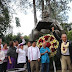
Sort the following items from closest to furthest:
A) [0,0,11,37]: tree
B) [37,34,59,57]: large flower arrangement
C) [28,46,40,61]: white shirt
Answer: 1. [28,46,40,61]: white shirt
2. [37,34,59,57]: large flower arrangement
3. [0,0,11,37]: tree

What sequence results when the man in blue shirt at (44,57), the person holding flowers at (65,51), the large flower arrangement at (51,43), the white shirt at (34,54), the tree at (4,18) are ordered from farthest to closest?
the tree at (4,18)
the large flower arrangement at (51,43)
the white shirt at (34,54)
the man in blue shirt at (44,57)
the person holding flowers at (65,51)

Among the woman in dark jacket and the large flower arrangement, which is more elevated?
the large flower arrangement

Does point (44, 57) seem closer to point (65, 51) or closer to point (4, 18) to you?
point (65, 51)

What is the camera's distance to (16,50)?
20.6 ft

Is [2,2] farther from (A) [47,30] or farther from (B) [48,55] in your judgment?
(B) [48,55]

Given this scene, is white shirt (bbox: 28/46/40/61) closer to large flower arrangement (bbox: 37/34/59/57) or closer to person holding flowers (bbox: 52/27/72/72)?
large flower arrangement (bbox: 37/34/59/57)

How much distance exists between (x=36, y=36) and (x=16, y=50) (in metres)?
2.02

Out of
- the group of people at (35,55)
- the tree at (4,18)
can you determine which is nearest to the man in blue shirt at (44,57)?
the group of people at (35,55)

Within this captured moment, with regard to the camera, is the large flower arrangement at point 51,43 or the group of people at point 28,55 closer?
the group of people at point 28,55

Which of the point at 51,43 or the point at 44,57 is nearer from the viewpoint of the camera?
the point at 44,57

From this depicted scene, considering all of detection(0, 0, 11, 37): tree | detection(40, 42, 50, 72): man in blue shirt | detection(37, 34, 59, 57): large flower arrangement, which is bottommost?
detection(40, 42, 50, 72): man in blue shirt

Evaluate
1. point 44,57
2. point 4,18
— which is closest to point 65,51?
point 44,57

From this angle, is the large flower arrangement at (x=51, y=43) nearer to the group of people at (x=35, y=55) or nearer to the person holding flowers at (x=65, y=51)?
the group of people at (x=35, y=55)

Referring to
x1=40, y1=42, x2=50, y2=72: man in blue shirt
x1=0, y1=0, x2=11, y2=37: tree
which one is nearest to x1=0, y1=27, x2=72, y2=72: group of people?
x1=40, y1=42, x2=50, y2=72: man in blue shirt
